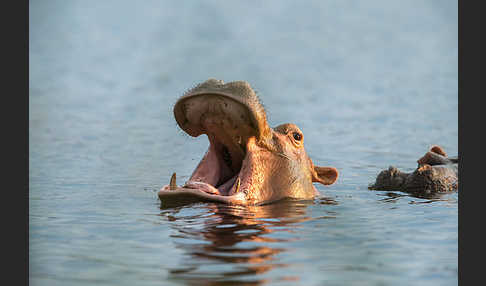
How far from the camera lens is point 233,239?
636cm

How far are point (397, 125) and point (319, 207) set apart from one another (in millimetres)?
12677

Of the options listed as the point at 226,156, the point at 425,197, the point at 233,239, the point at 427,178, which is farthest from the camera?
the point at 427,178

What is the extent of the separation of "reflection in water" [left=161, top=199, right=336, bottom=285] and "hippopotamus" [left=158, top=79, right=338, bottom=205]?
0.62 feet

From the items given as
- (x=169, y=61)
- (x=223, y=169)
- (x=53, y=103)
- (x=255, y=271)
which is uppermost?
(x=169, y=61)

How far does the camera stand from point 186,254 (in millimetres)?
5820

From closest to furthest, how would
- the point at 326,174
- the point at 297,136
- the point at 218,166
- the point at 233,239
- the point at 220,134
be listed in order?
the point at 233,239
the point at 220,134
the point at 218,166
the point at 297,136
the point at 326,174

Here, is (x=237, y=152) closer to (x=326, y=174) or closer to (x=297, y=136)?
(x=297, y=136)

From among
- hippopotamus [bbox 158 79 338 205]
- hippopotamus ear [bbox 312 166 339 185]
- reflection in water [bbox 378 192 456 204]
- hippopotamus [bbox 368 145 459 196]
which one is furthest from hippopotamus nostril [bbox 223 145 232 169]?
hippopotamus [bbox 368 145 459 196]

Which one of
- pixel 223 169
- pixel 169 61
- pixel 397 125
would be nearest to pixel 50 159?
pixel 223 169

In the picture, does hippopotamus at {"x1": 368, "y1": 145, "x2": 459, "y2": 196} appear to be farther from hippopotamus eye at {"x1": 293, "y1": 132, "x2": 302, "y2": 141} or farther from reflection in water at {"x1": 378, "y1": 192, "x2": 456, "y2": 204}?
hippopotamus eye at {"x1": 293, "y1": 132, "x2": 302, "y2": 141}

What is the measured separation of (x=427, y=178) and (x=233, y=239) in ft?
14.5

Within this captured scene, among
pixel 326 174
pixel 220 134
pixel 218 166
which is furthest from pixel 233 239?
pixel 326 174

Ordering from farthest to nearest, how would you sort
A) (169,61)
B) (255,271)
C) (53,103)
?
(169,61) → (53,103) → (255,271)

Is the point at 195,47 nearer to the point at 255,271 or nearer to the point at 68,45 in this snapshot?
the point at 68,45
